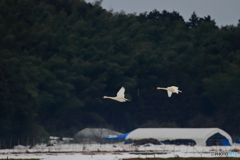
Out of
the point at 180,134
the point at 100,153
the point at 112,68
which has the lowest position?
the point at 100,153

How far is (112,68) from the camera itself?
78.4m

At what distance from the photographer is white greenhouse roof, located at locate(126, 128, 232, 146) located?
55500 mm

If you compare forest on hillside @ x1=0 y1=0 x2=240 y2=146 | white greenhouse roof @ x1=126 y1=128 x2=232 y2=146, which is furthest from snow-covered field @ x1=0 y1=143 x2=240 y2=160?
forest on hillside @ x1=0 y1=0 x2=240 y2=146

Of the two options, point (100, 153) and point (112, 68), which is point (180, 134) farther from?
point (112, 68)

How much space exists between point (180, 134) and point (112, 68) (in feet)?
74.7

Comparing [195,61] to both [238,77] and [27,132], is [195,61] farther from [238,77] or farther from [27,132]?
[27,132]

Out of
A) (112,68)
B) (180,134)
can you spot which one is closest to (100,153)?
(180,134)

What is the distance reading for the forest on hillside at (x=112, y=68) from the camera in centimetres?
7338

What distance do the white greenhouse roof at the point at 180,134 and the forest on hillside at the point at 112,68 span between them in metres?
12.1

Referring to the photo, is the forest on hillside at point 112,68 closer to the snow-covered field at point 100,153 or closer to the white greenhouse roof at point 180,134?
the white greenhouse roof at point 180,134

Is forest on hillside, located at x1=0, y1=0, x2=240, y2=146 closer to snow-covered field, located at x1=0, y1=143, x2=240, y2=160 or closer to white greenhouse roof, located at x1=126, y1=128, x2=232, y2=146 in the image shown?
white greenhouse roof, located at x1=126, y1=128, x2=232, y2=146

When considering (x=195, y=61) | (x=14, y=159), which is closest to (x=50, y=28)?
(x=195, y=61)

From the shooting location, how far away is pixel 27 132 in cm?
5775

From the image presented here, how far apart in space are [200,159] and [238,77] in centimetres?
4372
